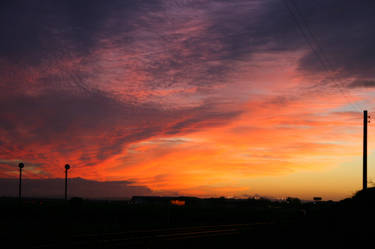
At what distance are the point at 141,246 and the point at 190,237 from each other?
4.56m

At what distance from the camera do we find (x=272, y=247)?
20156 millimetres

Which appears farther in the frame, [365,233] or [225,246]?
[365,233]

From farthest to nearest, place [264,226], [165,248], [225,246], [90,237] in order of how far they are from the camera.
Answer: [264,226]
[90,237]
[225,246]
[165,248]

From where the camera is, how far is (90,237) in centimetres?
2116

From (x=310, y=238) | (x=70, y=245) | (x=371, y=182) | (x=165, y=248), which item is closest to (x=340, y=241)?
(x=310, y=238)

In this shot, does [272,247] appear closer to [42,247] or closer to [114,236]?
[114,236]

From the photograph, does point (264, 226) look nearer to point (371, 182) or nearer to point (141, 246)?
point (141, 246)

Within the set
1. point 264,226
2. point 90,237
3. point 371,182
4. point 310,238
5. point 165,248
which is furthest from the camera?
point 371,182

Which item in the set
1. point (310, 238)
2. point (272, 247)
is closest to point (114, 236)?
point (272, 247)

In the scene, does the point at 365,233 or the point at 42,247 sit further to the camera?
the point at 365,233

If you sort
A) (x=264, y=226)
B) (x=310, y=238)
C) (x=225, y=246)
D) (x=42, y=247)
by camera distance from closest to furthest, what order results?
1. (x=42, y=247)
2. (x=225, y=246)
3. (x=310, y=238)
4. (x=264, y=226)

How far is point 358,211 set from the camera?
36.9 m

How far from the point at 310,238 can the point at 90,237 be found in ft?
44.6

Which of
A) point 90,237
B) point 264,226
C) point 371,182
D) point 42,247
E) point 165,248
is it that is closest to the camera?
point 42,247
